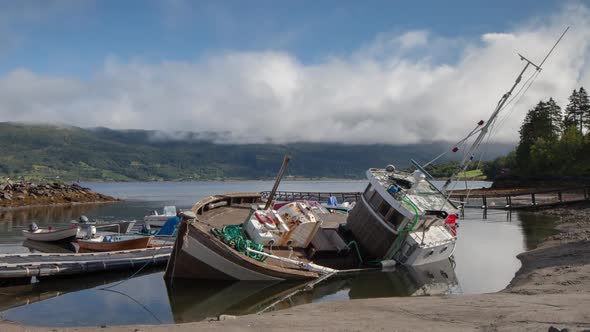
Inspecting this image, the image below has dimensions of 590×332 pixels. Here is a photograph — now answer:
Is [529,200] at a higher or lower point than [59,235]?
lower

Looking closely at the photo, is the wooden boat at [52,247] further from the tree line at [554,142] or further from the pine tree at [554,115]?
the pine tree at [554,115]

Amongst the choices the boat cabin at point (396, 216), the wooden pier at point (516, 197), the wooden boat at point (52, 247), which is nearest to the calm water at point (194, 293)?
the boat cabin at point (396, 216)

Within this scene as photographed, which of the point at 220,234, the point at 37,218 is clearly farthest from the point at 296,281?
the point at 37,218

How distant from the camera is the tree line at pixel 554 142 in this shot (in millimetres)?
84312

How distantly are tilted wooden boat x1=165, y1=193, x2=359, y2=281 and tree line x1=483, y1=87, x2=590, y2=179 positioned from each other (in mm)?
71488

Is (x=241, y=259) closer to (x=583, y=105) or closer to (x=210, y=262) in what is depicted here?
(x=210, y=262)

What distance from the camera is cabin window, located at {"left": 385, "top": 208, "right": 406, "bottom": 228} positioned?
799 inches

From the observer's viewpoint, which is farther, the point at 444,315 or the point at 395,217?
the point at 395,217

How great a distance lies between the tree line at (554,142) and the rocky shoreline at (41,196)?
7492 centimetres

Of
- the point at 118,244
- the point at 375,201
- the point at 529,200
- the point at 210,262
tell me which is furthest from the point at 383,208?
the point at 529,200

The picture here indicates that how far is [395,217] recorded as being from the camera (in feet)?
67.4

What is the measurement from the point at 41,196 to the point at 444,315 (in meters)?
77.0

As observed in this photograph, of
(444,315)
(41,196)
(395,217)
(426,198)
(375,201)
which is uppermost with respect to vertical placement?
(426,198)

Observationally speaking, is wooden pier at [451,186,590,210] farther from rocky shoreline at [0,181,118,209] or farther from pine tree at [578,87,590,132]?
rocky shoreline at [0,181,118,209]
